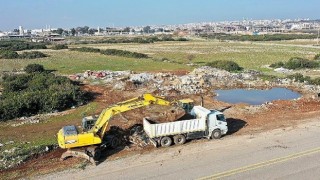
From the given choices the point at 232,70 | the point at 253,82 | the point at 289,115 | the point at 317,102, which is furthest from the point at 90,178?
the point at 232,70

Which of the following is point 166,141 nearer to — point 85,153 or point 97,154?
point 97,154

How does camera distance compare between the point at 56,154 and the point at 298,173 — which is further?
the point at 56,154

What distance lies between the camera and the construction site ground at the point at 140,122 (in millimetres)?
16922

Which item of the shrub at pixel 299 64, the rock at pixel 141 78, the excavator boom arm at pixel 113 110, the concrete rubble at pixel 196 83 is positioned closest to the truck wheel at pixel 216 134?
the excavator boom arm at pixel 113 110

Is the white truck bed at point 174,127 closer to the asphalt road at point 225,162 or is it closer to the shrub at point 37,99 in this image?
the asphalt road at point 225,162

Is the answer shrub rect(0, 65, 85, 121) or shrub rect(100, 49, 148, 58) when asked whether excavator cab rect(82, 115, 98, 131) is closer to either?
shrub rect(0, 65, 85, 121)

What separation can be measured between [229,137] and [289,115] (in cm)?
720

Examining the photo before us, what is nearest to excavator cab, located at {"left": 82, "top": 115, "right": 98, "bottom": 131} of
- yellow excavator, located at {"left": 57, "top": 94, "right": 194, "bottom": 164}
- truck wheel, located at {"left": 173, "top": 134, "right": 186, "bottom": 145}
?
yellow excavator, located at {"left": 57, "top": 94, "right": 194, "bottom": 164}

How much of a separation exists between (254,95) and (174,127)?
61.1 ft

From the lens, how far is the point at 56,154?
1847cm

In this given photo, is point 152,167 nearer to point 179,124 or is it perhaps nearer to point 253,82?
point 179,124

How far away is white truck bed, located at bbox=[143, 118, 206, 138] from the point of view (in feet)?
62.1

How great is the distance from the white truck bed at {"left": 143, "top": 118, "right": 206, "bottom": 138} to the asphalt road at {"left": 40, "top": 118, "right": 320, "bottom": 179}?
2.46 ft

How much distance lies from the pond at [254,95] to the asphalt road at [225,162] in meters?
12.9
